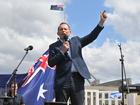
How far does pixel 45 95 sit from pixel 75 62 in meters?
8.32

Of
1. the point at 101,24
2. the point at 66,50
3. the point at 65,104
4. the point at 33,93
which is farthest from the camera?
the point at 33,93

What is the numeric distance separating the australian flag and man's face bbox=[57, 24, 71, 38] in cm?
795

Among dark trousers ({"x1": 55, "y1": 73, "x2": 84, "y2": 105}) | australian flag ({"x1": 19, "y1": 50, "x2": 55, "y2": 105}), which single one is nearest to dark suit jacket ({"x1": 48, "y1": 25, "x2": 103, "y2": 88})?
dark trousers ({"x1": 55, "y1": 73, "x2": 84, "y2": 105})

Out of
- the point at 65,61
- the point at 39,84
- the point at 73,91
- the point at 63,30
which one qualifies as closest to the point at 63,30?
the point at 63,30

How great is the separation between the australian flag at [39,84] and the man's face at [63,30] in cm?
795

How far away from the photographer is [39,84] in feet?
47.3

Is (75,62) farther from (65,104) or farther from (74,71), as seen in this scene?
(65,104)

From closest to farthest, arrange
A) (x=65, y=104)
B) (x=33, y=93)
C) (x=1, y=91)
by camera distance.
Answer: (x=65, y=104) → (x=33, y=93) → (x=1, y=91)

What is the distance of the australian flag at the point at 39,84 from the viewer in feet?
46.1

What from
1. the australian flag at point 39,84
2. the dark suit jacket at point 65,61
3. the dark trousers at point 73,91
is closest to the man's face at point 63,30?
the dark suit jacket at point 65,61

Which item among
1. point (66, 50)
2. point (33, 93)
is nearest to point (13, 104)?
point (33, 93)

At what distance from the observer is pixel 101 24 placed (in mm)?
6152

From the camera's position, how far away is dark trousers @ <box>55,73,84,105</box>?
5.82 meters

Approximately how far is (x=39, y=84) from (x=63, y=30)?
341 inches
